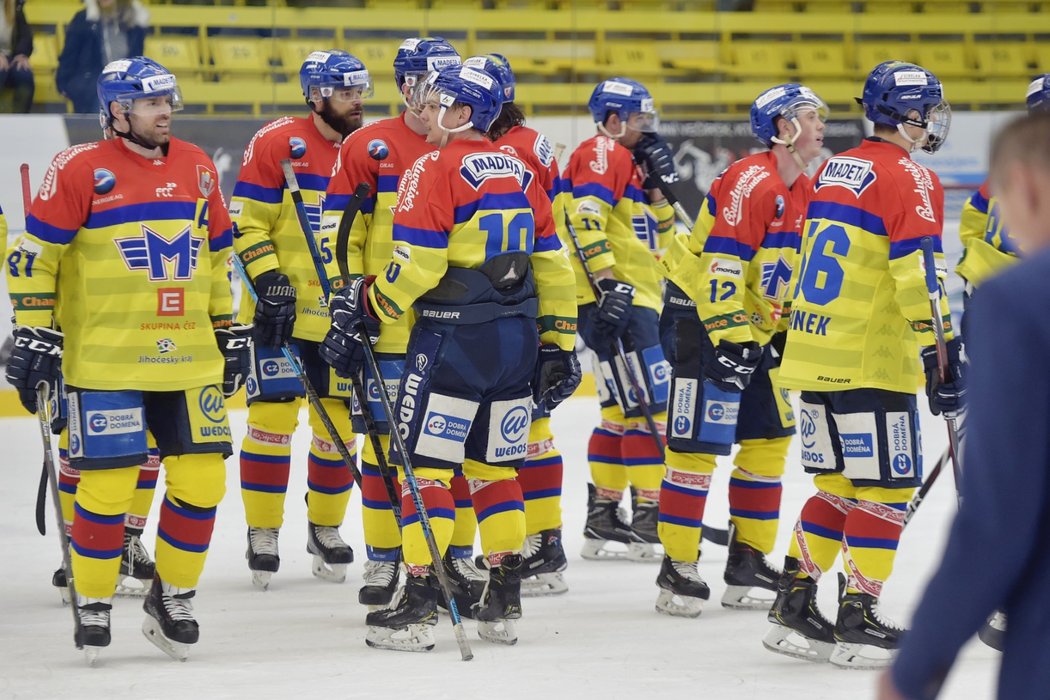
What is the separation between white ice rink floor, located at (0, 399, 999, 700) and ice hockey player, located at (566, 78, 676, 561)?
0.73 ft

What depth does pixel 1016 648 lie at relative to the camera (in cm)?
128

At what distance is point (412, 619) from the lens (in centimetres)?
327

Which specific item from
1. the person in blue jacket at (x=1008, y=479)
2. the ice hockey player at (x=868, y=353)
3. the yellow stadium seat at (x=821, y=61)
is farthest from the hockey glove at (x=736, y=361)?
the yellow stadium seat at (x=821, y=61)

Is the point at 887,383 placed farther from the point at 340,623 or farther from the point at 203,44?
the point at 203,44

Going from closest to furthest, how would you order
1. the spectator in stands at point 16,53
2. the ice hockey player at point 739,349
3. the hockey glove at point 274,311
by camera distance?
the ice hockey player at point 739,349 → the hockey glove at point 274,311 → the spectator in stands at point 16,53

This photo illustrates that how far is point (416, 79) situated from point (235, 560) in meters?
1.58

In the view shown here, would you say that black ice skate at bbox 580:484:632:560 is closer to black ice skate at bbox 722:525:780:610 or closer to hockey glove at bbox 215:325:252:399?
black ice skate at bbox 722:525:780:610

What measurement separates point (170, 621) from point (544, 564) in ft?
3.89

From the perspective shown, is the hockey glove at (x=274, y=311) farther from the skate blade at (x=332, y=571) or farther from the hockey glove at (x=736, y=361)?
the hockey glove at (x=736, y=361)

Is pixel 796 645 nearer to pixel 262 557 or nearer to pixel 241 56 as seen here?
pixel 262 557

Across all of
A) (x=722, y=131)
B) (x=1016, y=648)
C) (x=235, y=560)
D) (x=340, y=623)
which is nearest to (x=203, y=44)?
(x=722, y=131)

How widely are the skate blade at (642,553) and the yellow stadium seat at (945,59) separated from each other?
5887 mm

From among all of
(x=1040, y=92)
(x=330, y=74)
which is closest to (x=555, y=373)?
(x=330, y=74)

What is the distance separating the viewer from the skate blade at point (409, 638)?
3.27 metres
